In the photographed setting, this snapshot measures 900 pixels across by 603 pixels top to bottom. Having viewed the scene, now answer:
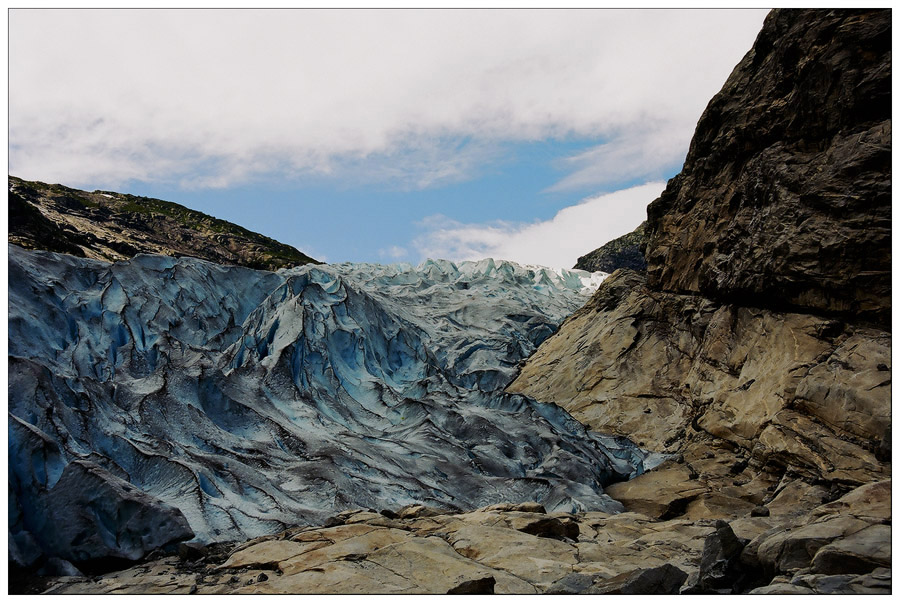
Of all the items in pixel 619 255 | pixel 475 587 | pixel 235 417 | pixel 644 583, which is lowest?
pixel 644 583

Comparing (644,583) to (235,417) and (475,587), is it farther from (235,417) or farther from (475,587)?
(235,417)

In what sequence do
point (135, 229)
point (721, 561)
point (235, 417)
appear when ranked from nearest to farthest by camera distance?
point (721, 561) < point (235, 417) < point (135, 229)

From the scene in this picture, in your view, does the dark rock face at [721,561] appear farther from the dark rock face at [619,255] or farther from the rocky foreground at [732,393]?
the dark rock face at [619,255]

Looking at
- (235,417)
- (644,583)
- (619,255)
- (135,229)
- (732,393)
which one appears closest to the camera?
(644,583)

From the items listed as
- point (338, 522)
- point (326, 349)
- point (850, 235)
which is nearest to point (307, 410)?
point (326, 349)

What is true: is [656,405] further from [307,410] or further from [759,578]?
[759,578]

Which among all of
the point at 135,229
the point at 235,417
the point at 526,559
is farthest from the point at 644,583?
the point at 135,229

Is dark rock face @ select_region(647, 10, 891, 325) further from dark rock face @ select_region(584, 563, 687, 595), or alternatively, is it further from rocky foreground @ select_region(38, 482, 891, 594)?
dark rock face @ select_region(584, 563, 687, 595)
